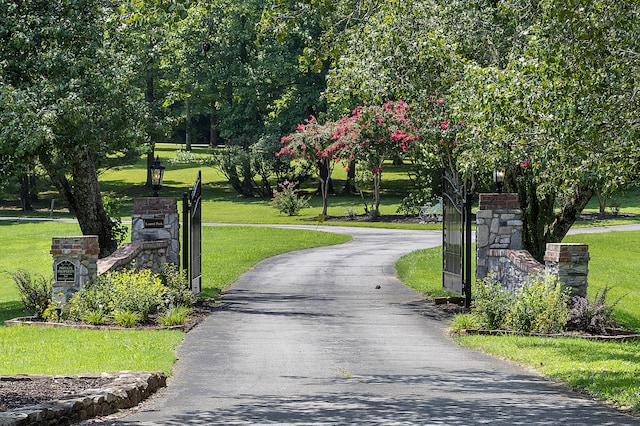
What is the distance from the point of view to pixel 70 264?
643 inches

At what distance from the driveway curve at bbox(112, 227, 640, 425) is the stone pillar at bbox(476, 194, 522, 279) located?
6.74 feet

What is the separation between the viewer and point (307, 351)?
13.4 meters

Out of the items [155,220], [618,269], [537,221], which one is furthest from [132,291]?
[618,269]

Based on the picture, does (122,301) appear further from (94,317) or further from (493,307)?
(493,307)

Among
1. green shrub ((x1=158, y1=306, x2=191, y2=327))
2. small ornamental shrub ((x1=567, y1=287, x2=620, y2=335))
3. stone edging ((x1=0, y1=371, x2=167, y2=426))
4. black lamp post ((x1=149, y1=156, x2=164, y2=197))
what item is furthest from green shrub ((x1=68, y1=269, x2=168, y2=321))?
small ornamental shrub ((x1=567, y1=287, x2=620, y2=335))

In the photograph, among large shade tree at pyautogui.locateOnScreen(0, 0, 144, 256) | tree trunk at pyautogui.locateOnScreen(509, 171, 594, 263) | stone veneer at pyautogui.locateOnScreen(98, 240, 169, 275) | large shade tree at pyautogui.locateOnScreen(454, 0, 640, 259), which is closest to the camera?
large shade tree at pyautogui.locateOnScreen(454, 0, 640, 259)

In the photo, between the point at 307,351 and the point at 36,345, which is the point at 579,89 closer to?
the point at 307,351

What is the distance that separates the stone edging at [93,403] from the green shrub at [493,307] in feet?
21.6

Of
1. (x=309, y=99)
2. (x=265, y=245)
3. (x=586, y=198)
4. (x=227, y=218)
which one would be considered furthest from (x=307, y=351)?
(x=309, y=99)

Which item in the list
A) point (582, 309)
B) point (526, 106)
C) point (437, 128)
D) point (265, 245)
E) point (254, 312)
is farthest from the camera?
point (265, 245)

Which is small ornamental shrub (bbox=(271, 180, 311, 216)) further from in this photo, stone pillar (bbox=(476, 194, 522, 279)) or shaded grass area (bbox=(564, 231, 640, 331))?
stone pillar (bbox=(476, 194, 522, 279))

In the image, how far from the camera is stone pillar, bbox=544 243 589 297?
1554 cm

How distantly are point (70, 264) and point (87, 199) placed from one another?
6032mm

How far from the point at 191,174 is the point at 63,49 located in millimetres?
52398
